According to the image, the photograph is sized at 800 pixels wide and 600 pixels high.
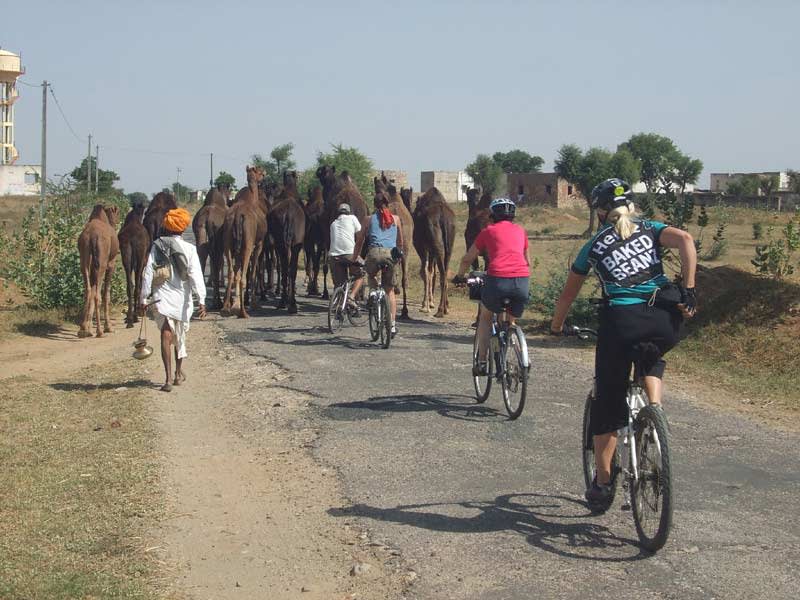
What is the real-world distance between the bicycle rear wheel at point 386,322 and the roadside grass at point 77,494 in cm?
362

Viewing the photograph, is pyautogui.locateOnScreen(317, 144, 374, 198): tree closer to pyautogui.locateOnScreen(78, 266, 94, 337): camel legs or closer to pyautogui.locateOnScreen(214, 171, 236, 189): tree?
pyautogui.locateOnScreen(214, 171, 236, 189): tree

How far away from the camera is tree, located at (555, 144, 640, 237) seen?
76562 mm

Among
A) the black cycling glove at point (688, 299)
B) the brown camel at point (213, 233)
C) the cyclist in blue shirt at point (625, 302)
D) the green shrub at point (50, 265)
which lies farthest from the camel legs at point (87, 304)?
the black cycling glove at point (688, 299)

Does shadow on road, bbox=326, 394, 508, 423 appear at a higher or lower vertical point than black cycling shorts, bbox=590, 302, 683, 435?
lower

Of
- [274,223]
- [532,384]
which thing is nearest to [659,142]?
[274,223]

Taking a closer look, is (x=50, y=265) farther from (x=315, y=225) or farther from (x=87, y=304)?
(x=315, y=225)

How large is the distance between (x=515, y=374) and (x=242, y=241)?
1011 cm

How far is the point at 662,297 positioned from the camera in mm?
6301

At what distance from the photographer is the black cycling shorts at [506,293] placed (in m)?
10.0

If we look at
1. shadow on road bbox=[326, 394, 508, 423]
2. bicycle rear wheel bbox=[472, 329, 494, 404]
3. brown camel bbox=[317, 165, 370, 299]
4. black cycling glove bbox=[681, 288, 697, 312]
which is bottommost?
shadow on road bbox=[326, 394, 508, 423]

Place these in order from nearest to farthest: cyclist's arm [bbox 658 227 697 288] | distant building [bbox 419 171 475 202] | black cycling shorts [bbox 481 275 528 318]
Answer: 1. cyclist's arm [bbox 658 227 697 288]
2. black cycling shorts [bbox 481 275 528 318]
3. distant building [bbox 419 171 475 202]

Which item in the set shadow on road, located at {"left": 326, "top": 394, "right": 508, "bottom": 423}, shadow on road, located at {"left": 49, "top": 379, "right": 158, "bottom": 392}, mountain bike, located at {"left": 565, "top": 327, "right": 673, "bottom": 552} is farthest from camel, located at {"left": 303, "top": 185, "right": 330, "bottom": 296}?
mountain bike, located at {"left": 565, "top": 327, "right": 673, "bottom": 552}

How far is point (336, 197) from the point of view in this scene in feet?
65.9

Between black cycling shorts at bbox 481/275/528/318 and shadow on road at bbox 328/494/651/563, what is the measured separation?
294cm
